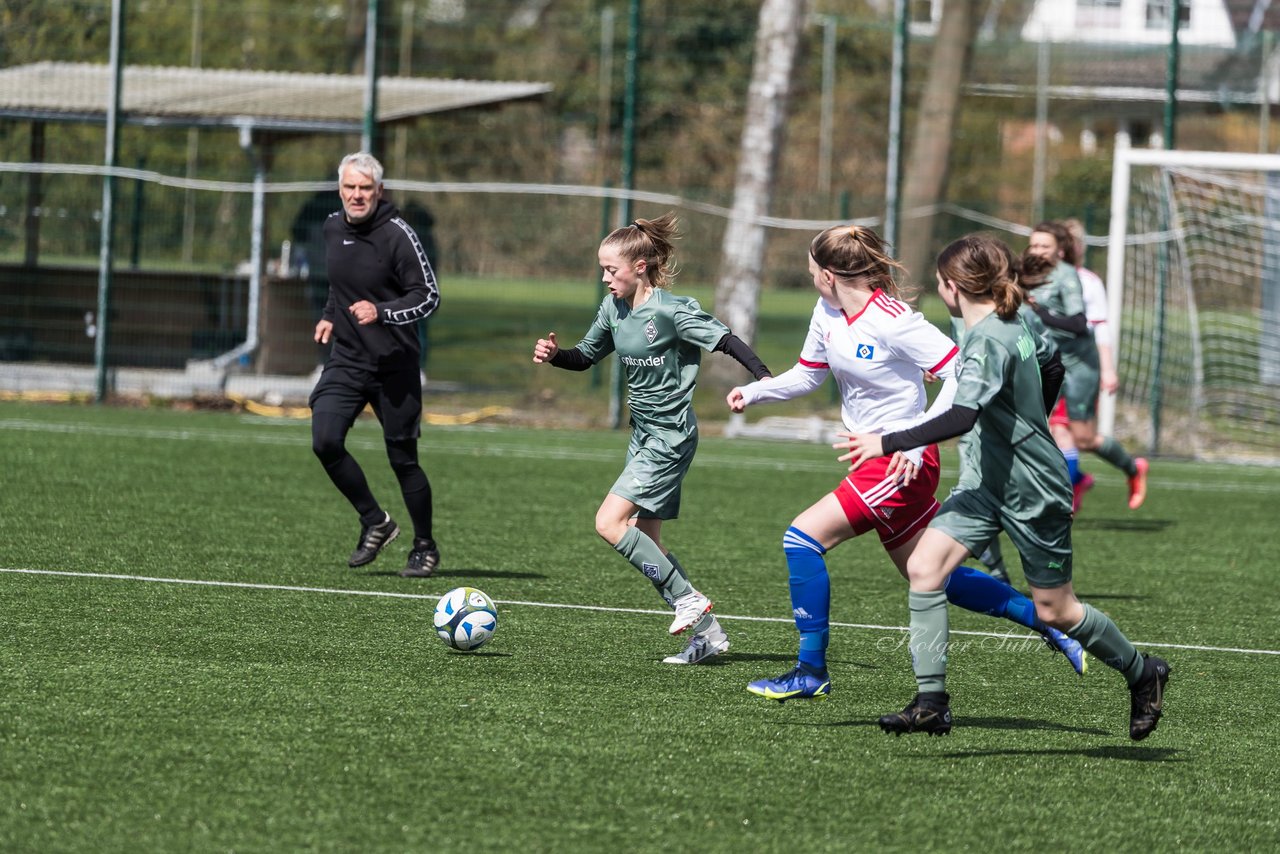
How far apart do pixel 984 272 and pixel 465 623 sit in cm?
229

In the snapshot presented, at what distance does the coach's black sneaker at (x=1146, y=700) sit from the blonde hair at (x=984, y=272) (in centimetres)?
118

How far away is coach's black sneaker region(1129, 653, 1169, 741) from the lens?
539 cm

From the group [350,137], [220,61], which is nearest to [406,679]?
[220,61]

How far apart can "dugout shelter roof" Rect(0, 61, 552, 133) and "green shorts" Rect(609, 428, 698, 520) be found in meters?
11.2

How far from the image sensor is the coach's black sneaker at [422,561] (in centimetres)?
823

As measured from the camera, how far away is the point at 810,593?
19.4 feet

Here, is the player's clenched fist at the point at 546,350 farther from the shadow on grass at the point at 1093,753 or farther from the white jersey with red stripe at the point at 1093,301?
the white jersey with red stripe at the point at 1093,301

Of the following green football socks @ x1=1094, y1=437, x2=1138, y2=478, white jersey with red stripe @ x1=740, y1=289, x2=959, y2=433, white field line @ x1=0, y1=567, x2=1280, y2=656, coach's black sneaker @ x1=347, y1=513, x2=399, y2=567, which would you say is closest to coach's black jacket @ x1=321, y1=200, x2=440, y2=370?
coach's black sneaker @ x1=347, y1=513, x2=399, y2=567

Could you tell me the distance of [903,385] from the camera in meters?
6.03

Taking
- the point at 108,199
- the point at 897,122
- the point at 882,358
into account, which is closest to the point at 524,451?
the point at 897,122

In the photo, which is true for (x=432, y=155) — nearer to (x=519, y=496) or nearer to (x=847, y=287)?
(x=519, y=496)

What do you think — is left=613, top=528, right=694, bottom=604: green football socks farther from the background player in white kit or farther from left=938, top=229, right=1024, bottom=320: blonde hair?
left=938, top=229, right=1024, bottom=320: blonde hair

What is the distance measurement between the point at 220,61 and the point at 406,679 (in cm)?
1829

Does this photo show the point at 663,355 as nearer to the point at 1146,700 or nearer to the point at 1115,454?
the point at 1146,700
